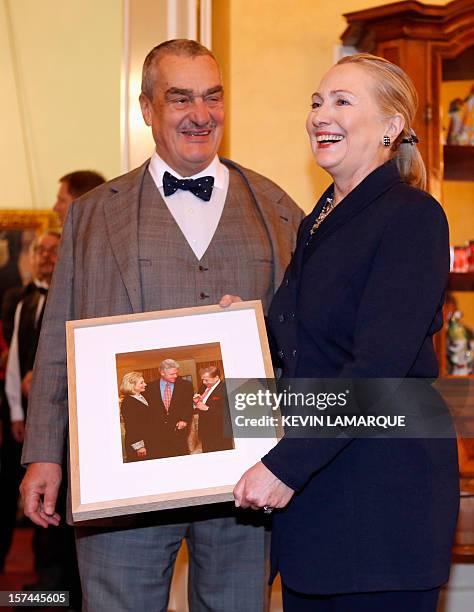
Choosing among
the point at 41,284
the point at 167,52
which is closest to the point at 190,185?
the point at 167,52

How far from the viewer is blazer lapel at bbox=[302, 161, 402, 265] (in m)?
1.80

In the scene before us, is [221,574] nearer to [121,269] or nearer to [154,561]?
[154,561]

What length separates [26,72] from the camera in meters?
4.95

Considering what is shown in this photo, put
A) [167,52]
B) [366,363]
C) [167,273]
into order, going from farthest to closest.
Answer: [167,52] < [167,273] < [366,363]

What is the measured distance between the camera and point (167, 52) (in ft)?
8.04

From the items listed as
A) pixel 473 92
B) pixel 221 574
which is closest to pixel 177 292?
pixel 221 574

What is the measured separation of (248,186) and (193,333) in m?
0.59

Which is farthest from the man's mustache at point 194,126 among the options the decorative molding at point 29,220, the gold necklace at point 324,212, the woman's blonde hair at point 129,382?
the decorative molding at point 29,220

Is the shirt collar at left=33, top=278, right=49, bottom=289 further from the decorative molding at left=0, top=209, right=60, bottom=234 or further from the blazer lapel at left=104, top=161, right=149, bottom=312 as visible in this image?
the blazer lapel at left=104, top=161, right=149, bottom=312

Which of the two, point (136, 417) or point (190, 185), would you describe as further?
point (190, 185)

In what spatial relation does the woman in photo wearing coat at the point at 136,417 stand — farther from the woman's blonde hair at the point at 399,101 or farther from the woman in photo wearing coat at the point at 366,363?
the woman's blonde hair at the point at 399,101

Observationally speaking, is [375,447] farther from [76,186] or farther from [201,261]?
[76,186]

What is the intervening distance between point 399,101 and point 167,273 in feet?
2.33

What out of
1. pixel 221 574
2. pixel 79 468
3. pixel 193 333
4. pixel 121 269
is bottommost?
pixel 221 574
